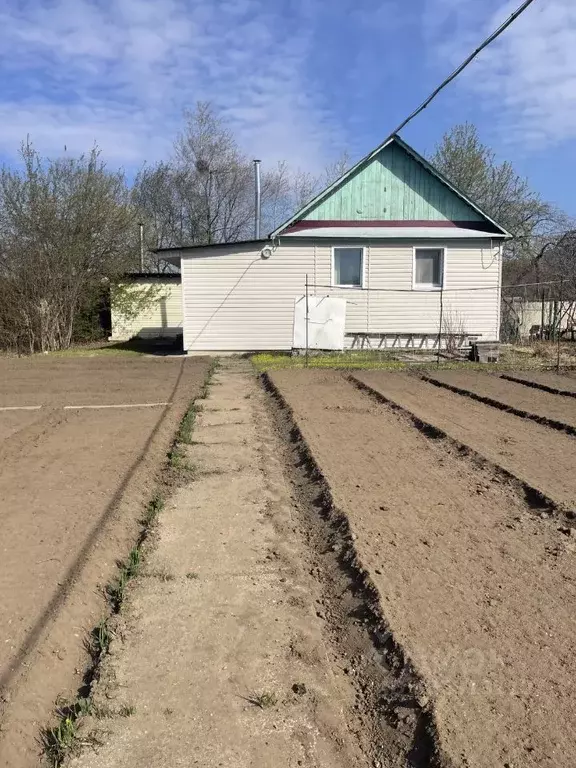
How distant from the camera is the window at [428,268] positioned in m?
17.8

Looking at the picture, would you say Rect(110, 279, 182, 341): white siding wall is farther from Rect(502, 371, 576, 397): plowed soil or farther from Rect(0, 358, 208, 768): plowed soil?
Rect(502, 371, 576, 397): plowed soil

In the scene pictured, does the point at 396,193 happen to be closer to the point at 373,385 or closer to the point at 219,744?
the point at 373,385

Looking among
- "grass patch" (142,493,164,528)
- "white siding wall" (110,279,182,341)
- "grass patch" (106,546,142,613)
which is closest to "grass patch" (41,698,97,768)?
"grass patch" (106,546,142,613)

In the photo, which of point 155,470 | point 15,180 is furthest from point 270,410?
point 15,180

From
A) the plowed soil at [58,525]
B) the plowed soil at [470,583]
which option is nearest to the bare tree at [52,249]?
the plowed soil at [58,525]

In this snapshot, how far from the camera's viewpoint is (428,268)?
17922 millimetres

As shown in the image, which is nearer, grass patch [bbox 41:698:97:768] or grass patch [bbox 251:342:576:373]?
grass patch [bbox 41:698:97:768]

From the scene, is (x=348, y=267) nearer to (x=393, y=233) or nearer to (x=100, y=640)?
(x=393, y=233)

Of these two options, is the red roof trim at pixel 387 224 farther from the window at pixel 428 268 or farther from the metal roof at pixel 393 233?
the window at pixel 428 268

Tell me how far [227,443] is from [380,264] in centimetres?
1161

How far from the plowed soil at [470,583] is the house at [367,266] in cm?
1062

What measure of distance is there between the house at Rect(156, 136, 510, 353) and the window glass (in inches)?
1.2

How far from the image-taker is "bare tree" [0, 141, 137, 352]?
68.7ft

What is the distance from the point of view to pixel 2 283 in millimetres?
20781
